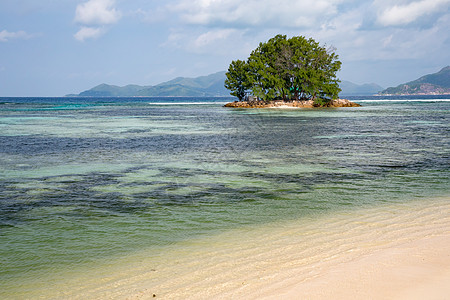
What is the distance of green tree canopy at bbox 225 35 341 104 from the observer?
301 feet

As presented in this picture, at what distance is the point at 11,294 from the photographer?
223 inches

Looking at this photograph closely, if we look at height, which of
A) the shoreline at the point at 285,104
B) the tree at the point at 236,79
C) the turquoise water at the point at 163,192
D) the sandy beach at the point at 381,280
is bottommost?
the turquoise water at the point at 163,192

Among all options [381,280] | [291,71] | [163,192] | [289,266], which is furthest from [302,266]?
[291,71]

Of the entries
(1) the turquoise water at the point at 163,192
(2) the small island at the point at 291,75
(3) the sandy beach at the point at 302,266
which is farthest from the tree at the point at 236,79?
(3) the sandy beach at the point at 302,266

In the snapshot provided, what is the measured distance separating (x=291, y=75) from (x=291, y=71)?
2221mm

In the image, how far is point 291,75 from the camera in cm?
9531

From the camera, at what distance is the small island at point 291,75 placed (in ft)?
302

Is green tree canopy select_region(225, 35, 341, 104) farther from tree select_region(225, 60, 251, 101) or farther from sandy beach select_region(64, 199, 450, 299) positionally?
sandy beach select_region(64, 199, 450, 299)

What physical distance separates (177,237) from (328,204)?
441cm

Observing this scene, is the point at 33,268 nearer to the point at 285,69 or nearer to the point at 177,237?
the point at 177,237

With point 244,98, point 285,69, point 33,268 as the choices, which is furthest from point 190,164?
point 244,98

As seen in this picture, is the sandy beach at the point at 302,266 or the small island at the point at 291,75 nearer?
the sandy beach at the point at 302,266

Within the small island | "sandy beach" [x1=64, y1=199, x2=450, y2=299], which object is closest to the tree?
the small island

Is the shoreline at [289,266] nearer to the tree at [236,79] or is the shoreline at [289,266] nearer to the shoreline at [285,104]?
the shoreline at [285,104]
